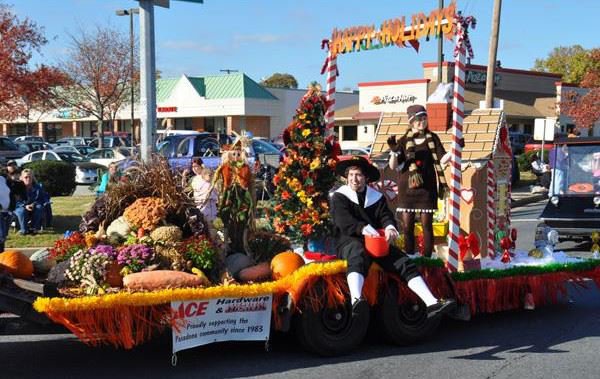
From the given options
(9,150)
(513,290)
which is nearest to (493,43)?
(513,290)

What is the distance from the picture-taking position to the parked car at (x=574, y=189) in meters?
11.1

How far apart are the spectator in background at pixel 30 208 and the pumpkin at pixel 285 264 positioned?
26.2 ft

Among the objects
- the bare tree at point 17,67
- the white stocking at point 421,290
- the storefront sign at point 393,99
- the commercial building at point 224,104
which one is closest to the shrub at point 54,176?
the bare tree at point 17,67

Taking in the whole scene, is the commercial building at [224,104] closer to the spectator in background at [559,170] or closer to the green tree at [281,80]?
the spectator in background at [559,170]

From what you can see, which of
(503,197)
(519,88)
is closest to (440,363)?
(503,197)

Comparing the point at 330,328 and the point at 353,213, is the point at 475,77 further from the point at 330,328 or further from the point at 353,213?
the point at 330,328

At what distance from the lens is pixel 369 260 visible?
20.0 ft

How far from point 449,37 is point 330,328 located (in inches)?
124

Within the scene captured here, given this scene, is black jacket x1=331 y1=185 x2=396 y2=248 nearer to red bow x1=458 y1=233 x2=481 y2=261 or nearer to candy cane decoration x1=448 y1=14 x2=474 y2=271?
candy cane decoration x1=448 y1=14 x2=474 y2=271

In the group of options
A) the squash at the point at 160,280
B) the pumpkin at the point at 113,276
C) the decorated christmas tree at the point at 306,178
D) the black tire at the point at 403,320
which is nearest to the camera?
the squash at the point at 160,280

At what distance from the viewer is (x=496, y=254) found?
8703mm

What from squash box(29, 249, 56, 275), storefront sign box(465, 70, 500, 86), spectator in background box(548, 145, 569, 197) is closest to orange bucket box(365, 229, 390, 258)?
squash box(29, 249, 56, 275)

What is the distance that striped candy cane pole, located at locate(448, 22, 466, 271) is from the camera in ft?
22.9

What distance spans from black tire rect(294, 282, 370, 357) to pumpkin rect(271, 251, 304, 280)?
30 centimetres
